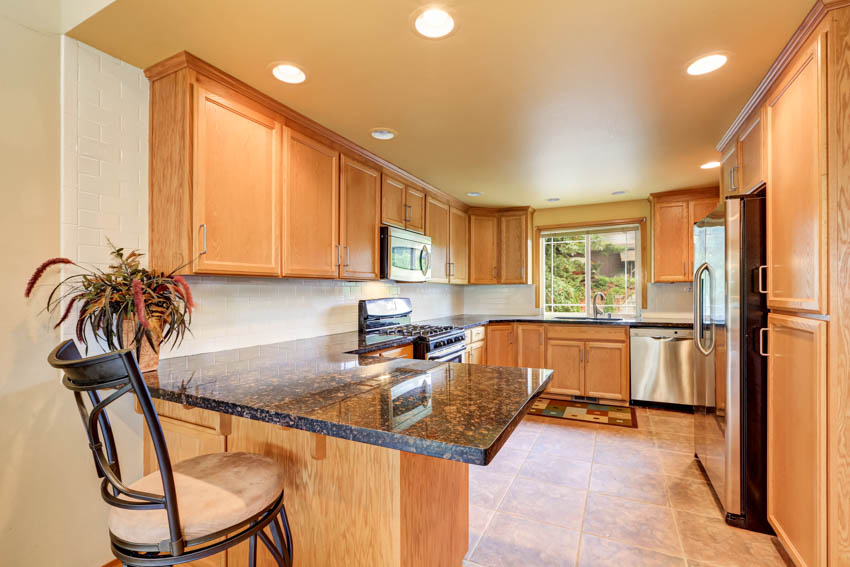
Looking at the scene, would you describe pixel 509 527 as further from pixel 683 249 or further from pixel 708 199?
pixel 708 199

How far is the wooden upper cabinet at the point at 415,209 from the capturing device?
11.6 ft

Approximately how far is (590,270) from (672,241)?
0.97 meters

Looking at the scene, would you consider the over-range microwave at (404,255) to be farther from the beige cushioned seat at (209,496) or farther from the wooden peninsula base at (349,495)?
the beige cushioned seat at (209,496)

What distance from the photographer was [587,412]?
155 inches

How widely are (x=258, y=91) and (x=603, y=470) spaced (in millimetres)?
3095

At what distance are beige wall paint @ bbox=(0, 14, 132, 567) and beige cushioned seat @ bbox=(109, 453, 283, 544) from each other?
790 mm

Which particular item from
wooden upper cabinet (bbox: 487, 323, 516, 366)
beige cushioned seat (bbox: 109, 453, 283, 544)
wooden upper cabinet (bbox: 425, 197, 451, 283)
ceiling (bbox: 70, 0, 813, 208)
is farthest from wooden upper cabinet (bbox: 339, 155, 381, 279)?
wooden upper cabinet (bbox: 487, 323, 516, 366)

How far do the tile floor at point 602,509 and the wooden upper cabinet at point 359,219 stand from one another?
1.62 metres

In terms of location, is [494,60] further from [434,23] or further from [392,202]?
[392,202]

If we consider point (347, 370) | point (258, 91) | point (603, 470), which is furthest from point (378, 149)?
point (603, 470)

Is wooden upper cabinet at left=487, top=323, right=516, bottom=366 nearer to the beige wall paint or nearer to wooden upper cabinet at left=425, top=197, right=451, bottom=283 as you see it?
wooden upper cabinet at left=425, top=197, right=451, bottom=283

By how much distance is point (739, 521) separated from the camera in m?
2.03

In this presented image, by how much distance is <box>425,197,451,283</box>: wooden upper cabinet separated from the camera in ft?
12.9

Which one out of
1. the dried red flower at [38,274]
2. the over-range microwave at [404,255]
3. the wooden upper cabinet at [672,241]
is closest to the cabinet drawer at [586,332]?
the wooden upper cabinet at [672,241]
